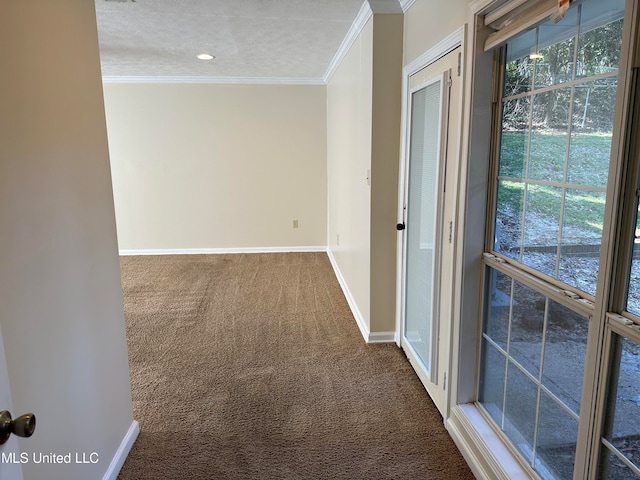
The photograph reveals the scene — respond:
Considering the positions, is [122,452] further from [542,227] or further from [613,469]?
[542,227]

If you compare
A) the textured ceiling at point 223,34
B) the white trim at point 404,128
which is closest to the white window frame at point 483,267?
the white trim at point 404,128

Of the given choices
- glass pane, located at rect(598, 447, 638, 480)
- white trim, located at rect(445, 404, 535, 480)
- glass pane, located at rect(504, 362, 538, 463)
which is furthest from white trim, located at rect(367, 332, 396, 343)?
glass pane, located at rect(598, 447, 638, 480)

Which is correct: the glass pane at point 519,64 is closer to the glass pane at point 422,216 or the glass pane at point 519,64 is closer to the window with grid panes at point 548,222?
the window with grid panes at point 548,222

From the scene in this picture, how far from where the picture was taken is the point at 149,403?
95.5 inches

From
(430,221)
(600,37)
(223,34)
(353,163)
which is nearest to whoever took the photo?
(600,37)

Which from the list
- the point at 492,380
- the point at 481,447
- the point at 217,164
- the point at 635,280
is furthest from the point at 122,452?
the point at 217,164

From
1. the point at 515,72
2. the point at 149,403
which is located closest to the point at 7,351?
the point at 149,403

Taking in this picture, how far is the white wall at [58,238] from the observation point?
1.22 metres

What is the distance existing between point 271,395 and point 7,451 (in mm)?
1774

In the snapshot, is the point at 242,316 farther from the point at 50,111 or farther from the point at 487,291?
the point at 50,111

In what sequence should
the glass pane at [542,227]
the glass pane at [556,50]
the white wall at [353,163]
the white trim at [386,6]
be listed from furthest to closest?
the white wall at [353,163], the white trim at [386,6], the glass pane at [542,227], the glass pane at [556,50]

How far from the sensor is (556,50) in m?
1.43

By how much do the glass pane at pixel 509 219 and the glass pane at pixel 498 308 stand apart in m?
0.12

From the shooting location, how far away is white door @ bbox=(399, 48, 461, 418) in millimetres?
2090
